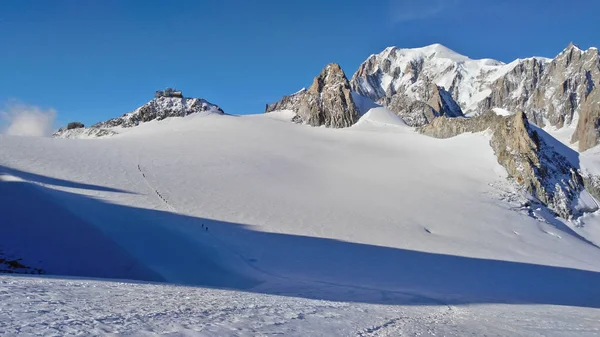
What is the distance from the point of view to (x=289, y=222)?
23.4 meters

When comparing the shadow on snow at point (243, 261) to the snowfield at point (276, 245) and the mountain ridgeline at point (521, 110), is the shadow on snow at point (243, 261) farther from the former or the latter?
the mountain ridgeline at point (521, 110)

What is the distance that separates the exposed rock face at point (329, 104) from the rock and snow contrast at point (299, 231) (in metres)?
6.79

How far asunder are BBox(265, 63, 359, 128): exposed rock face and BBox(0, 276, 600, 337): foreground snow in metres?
48.2

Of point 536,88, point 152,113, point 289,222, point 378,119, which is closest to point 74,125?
point 152,113

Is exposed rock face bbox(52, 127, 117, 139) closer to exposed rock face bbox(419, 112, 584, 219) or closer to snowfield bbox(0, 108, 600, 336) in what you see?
snowfield bbox(0, 108, 600, 336)

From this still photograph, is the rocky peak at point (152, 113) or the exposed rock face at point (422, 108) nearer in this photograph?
the rocky peak at point (152, 113)

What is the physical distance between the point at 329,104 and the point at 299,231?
41325 mm

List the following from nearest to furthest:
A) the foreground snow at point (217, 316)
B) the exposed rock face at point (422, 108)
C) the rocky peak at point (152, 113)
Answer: the foreground snow at point (217, 316) < the rocky peak at point (152, 113) < the exposed rock face at point (422, 108)

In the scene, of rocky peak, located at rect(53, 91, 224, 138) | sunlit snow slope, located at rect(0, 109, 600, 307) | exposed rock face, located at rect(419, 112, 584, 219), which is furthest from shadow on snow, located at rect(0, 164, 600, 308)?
rocky peak, located at rect(53, 91, 224, 138)

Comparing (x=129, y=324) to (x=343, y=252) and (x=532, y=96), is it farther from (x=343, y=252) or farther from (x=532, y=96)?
(x=532, y=96)

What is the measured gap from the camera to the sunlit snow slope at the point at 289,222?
16.2 m

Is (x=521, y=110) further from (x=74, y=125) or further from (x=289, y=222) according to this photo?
(x=74, y=125)

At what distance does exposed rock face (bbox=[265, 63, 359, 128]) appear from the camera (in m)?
60.3

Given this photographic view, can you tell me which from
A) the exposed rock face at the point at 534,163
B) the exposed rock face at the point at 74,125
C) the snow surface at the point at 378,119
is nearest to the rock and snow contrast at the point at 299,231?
the exposed rock face at the point at 534,163
